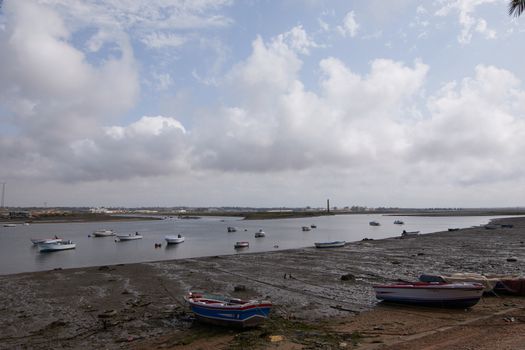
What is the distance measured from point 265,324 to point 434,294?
816 cm

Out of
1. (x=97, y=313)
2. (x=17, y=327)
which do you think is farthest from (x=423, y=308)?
(x=17, y=327)

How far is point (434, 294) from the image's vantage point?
18.9m

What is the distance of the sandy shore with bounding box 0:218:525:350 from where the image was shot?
46.6 feet

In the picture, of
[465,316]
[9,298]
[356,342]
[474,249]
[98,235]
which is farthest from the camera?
[98,235]

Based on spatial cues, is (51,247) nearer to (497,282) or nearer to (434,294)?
(434,294)

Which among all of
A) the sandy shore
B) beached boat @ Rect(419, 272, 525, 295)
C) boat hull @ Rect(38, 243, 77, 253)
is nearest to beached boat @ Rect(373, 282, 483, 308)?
the sandy shore

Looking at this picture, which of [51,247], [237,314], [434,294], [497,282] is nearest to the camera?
[237,314]

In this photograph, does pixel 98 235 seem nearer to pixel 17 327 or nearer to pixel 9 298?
pixel 9 298

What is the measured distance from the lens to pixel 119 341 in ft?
49.4

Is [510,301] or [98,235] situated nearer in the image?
[510,301]

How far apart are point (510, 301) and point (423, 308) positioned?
4.34 meters

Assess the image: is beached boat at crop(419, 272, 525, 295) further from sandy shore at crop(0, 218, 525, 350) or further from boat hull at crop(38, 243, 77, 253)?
boat hull at crop(38, 243, 77, 253)

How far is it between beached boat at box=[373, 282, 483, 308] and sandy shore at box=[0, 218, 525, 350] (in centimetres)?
50

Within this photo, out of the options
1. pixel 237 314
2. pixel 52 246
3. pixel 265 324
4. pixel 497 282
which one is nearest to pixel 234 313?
pixel 237 314
